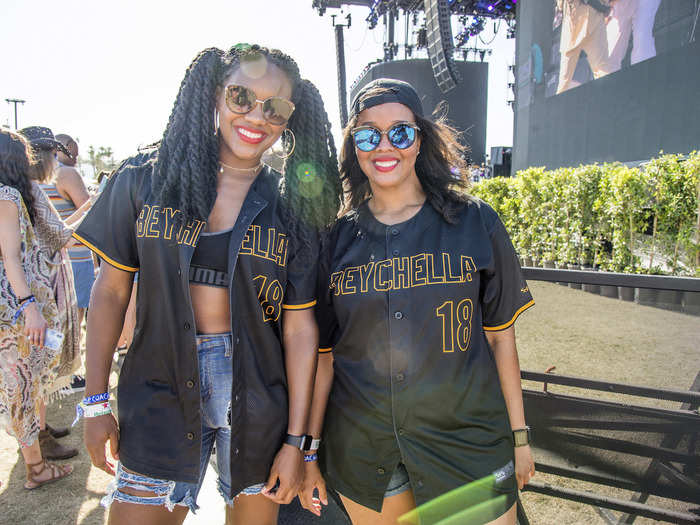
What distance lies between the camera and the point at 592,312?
2594mm

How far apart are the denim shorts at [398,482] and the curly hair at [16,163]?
2629mm

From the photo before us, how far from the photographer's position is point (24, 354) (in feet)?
8.91

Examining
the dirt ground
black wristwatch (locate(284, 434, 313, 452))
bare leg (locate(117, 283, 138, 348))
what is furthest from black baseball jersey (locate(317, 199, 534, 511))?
bare leg (locate(117, 283, 138, 348))

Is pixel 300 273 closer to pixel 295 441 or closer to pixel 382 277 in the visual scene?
pixel 382 277

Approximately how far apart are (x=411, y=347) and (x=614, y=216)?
21.1ft

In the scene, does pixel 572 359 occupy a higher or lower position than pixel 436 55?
lower

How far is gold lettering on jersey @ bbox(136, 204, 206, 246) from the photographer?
4.74 feet

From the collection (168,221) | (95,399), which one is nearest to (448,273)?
(168,221)

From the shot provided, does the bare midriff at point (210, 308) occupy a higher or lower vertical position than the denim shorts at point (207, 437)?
higher

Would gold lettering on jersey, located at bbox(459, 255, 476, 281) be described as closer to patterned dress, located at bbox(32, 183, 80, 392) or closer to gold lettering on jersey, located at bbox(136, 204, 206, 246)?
gold lettering on jersey, located at bbox(136, 204, 206, 246)

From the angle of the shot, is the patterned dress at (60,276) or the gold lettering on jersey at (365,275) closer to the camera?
the gold lettering on jersey at (365,275)

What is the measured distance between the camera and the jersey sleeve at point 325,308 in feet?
5.54

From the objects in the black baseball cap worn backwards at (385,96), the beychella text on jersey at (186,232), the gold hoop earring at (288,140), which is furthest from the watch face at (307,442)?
the black baseball cap worn backwards at (385,96)

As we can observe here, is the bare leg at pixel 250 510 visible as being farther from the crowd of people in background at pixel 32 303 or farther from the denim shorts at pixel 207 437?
the crowd of people in background at pixel 32 303
